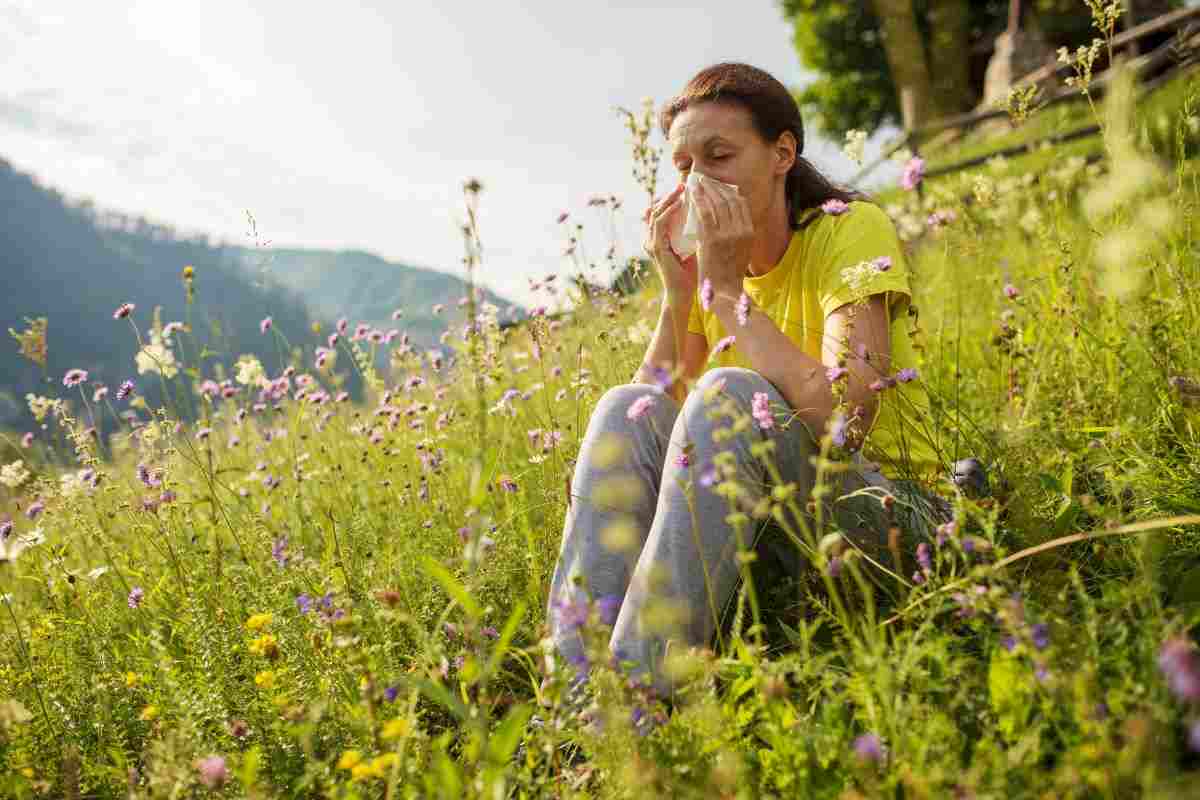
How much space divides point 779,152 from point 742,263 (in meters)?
0.43

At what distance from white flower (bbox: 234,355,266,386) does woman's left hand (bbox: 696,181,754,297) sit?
1.65 meters

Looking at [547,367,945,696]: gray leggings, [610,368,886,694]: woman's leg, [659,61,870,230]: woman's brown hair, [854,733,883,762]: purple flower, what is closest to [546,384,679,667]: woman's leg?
[547,367,945,696]: gray leggings

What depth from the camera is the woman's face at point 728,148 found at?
6.63 ft

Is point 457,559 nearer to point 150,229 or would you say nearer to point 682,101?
point 682,101

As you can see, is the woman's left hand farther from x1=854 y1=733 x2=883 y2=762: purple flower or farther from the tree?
the tree

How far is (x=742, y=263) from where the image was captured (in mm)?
1908

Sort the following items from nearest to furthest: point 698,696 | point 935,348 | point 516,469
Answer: point 698,696 → point 516,469 → point 935,348

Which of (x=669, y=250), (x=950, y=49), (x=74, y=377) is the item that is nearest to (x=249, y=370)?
(x=74, y=377)

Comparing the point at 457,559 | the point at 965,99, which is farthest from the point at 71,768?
the point at 965,99

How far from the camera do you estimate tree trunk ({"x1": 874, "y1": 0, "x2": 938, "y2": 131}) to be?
1714 cm

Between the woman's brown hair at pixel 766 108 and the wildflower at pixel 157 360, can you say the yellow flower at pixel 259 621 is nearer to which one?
the wildflower at pixel 157 360

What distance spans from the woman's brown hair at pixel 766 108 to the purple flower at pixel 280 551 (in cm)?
158

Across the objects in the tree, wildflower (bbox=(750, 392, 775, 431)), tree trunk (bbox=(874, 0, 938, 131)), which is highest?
the tree

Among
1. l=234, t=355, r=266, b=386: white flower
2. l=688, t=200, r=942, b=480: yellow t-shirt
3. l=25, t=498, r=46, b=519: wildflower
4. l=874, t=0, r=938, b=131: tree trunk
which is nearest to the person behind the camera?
l=688, t=200, r=942, b=480: yellow t-shirt
